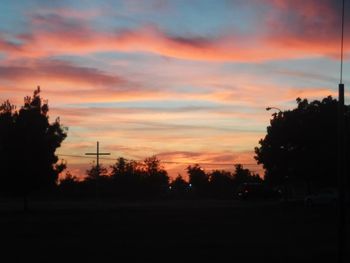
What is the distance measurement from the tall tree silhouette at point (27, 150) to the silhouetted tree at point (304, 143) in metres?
23.6

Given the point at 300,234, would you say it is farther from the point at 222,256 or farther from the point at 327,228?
the point at 222,256

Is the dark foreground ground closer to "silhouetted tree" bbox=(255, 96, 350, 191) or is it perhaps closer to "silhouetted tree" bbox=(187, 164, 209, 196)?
"silhouetted tree" bbox=(255, 96, 350, 191)

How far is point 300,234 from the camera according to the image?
25688 millimetres

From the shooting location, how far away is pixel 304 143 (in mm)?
68688

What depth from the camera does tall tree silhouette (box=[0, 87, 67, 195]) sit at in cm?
5219

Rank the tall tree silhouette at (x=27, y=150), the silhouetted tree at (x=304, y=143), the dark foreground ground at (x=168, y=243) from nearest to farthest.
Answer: the dark foreground ground at (x=168, y=243) < the tall tree silhouette at (x=27, y=150) < the silhouetted tree at (x=304, y=143)

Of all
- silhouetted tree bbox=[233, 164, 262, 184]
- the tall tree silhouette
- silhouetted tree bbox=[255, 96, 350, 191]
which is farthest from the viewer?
silhouetted tree bbox=[233, 164, 262, 184]

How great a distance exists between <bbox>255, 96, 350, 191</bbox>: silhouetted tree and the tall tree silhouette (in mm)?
23623

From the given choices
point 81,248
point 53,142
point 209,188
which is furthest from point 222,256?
point 209,188

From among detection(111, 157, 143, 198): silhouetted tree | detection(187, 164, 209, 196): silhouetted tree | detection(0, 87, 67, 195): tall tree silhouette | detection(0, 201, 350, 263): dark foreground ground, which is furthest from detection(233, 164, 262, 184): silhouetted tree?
detection(0, 201, 350, 263): dark foreground ground

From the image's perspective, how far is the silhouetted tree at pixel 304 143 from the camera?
6631 centimetres

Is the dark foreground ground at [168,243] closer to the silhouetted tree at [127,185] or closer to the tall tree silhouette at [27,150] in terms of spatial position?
the tall tree silhouette at [27,150]

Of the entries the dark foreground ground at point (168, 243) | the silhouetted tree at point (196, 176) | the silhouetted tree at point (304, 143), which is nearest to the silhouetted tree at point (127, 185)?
the silhouetted tree at point (196, 176)

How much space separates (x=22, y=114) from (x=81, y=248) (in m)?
36.5
